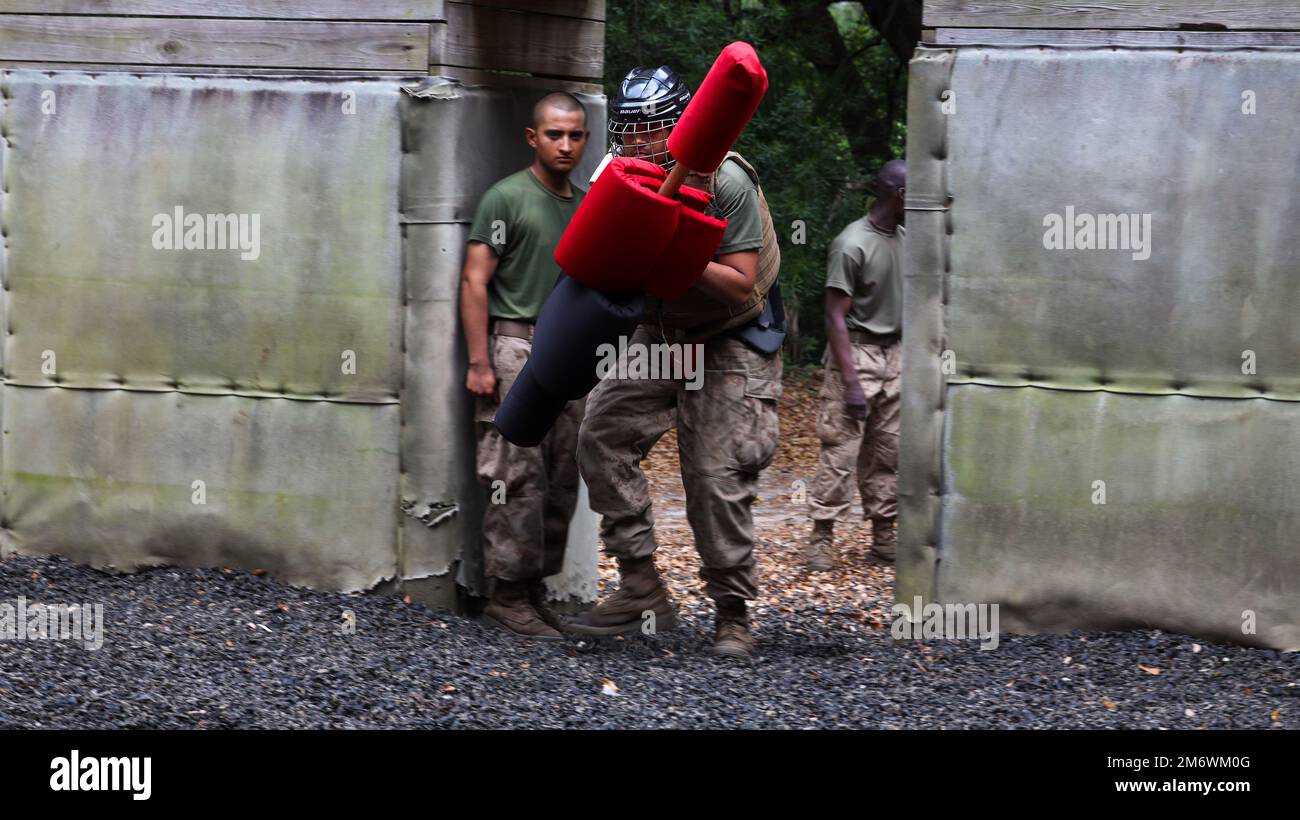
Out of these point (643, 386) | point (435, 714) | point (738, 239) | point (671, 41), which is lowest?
point (435, 714)

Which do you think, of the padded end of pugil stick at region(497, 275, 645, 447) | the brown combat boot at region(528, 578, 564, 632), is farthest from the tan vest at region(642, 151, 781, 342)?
the brown combat boot at region(528, 578, 564, 632)

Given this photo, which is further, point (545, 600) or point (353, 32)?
point (545, 600)

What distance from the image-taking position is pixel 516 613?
589 cm

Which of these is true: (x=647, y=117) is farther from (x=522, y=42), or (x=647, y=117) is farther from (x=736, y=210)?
(x=522, y=42)

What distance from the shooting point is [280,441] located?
5875mm

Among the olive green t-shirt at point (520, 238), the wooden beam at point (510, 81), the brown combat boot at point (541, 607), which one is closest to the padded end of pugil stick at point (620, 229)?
the olive green t-shirt at point (520, 238)

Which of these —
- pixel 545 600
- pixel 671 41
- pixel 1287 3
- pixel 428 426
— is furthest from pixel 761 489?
pixel 1287 3

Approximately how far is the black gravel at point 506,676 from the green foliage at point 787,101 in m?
6.31

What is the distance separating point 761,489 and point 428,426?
5.29m

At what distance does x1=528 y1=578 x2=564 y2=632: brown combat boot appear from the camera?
6004mm

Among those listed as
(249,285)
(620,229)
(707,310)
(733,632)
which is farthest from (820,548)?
(620,229)

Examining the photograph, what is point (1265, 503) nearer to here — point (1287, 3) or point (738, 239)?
point (1287, 3)

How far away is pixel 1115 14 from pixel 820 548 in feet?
11.7

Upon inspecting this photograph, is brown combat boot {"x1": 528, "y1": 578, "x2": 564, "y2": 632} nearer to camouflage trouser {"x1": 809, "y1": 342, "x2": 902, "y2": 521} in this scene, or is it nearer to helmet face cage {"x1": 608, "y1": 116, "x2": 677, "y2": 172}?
helmet face cage {"x1": 608, "y1": 116, "x2": 677, "y2": 172}
